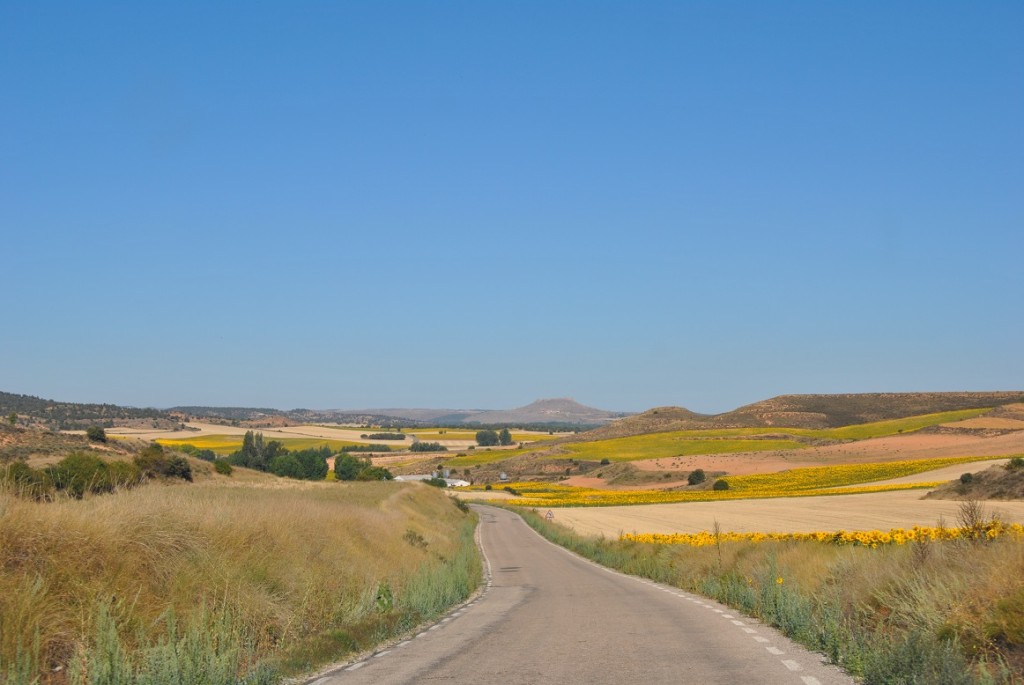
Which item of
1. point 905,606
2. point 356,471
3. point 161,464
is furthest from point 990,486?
point 356,471

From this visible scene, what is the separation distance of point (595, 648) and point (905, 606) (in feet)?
13.5

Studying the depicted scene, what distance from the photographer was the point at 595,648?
13352mm

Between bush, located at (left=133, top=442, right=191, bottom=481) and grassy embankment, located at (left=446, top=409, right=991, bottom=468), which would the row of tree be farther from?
bush, located at (left=133, top=442, right=191, bottom=481)

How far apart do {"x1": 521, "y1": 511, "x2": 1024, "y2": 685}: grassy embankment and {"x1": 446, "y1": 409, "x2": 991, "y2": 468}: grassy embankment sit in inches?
5097

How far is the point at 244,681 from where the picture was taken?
10.5 metres

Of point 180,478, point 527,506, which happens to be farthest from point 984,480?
point 180,478

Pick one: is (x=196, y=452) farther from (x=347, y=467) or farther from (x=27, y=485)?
(x=27, y=485)

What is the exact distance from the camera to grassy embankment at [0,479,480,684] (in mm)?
9859

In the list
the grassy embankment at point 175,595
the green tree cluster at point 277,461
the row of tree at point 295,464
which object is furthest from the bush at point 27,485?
the row of tree at point 295,464

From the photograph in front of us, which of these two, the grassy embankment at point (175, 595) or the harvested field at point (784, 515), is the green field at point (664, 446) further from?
the grassy embankment at point (175, 595)

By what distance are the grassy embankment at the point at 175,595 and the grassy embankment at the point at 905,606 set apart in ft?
22.2

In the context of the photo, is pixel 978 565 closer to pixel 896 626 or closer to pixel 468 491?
pixel 896 626

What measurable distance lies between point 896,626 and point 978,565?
1.32m

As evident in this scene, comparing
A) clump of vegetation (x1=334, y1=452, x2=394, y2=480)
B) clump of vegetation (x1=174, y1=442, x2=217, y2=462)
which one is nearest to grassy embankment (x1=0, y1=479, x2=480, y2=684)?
clump of vegetation (x1=174, y1=442, x2=217, y2=462)
